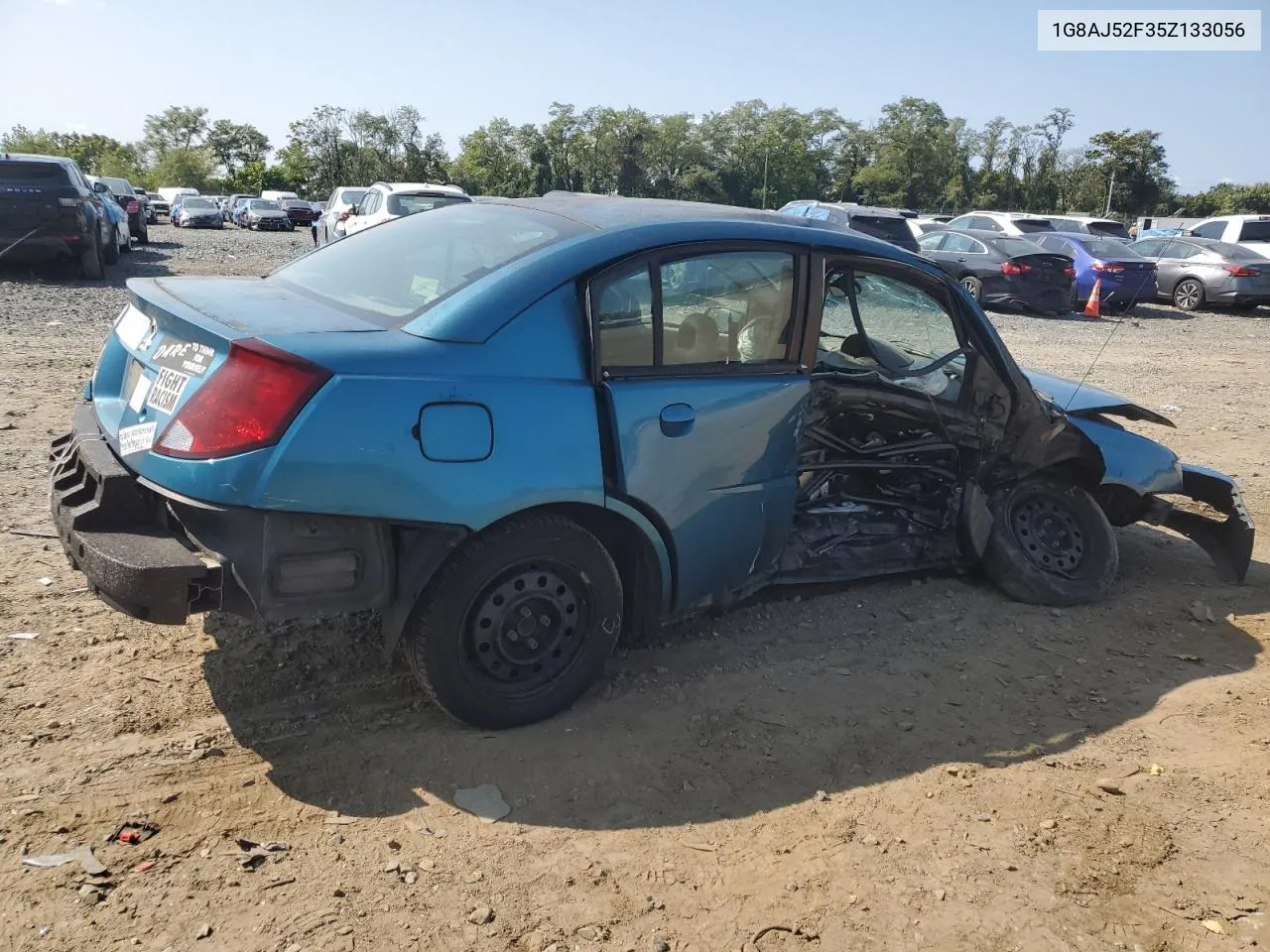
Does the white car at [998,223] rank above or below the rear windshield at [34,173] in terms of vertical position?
below

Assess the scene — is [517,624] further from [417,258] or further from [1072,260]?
[1072,260]

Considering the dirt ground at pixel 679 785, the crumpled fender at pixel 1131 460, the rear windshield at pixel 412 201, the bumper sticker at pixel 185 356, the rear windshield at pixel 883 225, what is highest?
the rear windshield at pixel 412 201

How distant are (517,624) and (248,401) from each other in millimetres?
1115

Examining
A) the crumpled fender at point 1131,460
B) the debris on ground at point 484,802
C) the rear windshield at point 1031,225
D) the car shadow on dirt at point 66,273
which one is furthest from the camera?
the rear windshield at point 1031,225

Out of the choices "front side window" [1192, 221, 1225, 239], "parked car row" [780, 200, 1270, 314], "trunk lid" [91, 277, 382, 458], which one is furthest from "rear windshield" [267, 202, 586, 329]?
"front side window" [1192, 221, 1225, 239]

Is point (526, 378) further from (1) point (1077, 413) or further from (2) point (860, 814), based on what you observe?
(1) point (1077, 413)

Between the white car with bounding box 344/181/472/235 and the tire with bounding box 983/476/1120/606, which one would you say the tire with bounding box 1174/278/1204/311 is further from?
the tire with bounding box 983/476/1120/606

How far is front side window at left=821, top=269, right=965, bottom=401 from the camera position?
432 centimetres

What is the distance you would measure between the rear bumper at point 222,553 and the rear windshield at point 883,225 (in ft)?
53.6

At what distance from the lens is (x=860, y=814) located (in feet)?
10.0

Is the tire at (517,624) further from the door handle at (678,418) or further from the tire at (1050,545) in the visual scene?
the tire at (1050,545)

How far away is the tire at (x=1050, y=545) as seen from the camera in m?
4.77

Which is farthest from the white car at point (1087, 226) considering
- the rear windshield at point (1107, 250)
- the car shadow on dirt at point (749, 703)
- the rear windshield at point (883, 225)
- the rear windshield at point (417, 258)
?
the rear windshield at point (417, 258)

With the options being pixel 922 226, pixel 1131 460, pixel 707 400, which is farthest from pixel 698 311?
pixel 922 226
